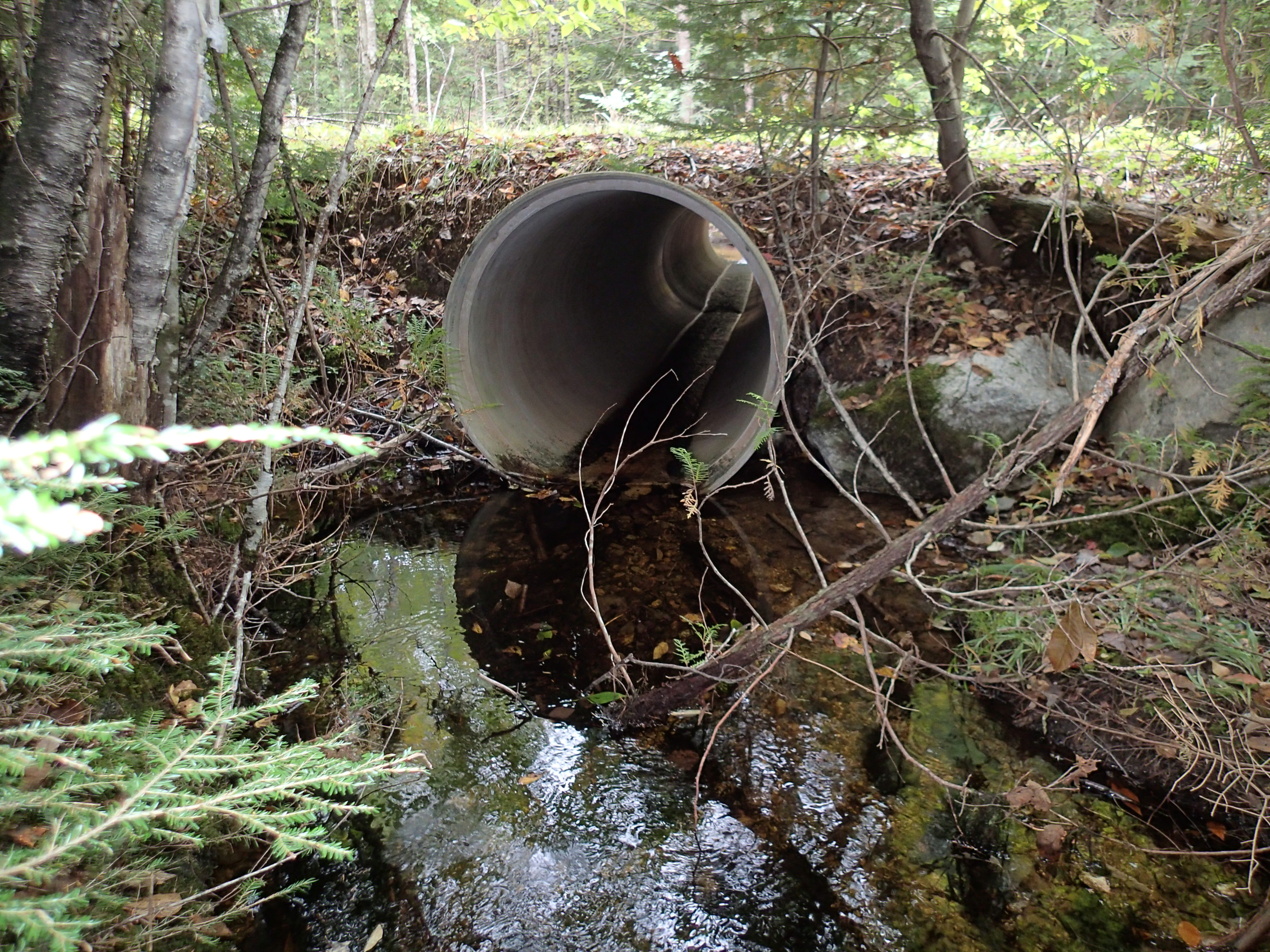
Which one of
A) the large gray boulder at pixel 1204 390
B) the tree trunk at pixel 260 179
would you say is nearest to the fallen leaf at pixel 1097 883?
the large gray boulder at pixel 1204 390

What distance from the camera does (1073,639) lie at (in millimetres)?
2697

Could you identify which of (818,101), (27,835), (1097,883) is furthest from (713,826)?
(818,101)

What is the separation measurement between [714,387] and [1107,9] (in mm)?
4627

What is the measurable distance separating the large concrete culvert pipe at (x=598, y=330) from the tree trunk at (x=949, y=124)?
5.98 ft

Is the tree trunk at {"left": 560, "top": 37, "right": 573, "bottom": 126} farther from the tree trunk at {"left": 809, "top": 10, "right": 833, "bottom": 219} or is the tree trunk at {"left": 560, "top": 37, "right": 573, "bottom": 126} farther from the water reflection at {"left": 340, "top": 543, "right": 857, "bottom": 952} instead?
the water reflection at {"left": 340, "top": 543, "right": 857, "bottom": 952}

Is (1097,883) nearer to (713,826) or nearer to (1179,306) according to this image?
(713,826)

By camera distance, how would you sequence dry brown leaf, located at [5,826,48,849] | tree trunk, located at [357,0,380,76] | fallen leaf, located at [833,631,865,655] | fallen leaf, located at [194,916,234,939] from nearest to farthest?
dry brown leaf, located at [5,826,48,849] → fallen leaf, located at [194,916,234,939] → fallen leaf, located at [833,631,865,655] → tree trunk, located at [357,0,380,76]

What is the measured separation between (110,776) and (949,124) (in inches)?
250

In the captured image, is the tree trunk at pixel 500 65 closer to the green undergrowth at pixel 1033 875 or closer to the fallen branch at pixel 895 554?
the fallen branch at pixel 895 554

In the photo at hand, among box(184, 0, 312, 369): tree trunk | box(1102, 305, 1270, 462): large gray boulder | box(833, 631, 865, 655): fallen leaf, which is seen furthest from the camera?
box(1102, 305, 1270, 462): large gray boulder

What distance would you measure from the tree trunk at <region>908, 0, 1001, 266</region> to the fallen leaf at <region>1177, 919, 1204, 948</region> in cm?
443

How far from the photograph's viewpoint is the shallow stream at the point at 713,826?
2592 mm

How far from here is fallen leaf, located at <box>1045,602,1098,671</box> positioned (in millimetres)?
2662

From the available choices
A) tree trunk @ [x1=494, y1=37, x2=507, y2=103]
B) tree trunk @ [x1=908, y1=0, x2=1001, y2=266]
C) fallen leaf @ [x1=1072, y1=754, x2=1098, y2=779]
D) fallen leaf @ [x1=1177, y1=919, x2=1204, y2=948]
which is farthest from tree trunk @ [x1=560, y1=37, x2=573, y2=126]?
fallen leaf @ [x1=1177, y1=919, x2=1204, y2=948]
